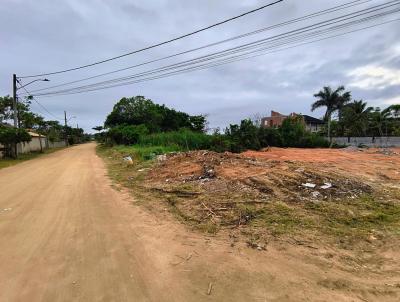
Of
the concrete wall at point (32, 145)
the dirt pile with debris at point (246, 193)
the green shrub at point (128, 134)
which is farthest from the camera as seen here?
the green shrub at point (128, 134)

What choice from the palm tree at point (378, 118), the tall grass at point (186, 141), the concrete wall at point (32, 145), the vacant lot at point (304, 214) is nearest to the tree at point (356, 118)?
the palm tree at point (378, 118)

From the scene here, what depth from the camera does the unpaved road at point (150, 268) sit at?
3.81m

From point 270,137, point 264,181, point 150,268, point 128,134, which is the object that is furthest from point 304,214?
point 128,134

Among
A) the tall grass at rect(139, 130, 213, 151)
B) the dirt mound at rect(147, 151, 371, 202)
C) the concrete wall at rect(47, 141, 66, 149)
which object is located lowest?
the concrete wall at rect(47, 141, 66, 149)

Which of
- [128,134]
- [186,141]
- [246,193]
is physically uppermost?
[128,134]

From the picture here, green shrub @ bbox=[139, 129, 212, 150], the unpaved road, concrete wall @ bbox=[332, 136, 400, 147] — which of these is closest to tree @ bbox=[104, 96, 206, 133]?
green shrub @ bbox=[139, 129, 212, 150]

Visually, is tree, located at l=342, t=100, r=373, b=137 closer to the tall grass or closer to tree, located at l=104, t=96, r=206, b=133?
tree, located at l=104, t=96, r=206, b=133

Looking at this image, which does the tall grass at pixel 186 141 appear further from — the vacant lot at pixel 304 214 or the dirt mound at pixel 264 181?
the vacant lot at pixel 304 214

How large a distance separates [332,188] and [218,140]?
19.6 m

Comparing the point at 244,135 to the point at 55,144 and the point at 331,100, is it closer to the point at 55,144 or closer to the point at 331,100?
the point at 331,100

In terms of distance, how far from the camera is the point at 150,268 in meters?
4.51

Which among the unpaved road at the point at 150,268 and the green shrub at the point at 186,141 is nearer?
the unpaved road at the point at 150,268

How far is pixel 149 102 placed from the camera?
49.5m

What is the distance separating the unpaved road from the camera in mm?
3807
